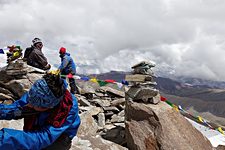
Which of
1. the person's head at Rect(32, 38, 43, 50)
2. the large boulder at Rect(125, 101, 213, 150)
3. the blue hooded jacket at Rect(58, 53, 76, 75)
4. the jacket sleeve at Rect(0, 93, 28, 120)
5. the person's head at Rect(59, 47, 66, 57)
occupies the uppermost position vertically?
Answer: the person's head at Rect(32, 38, 43, 50)

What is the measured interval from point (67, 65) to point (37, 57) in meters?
1.54

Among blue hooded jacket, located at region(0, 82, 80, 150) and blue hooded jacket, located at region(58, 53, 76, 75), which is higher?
blue hooded jacket, located at region(58, 53, 76, 75)

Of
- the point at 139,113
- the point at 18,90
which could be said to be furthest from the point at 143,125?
the point at 18,90

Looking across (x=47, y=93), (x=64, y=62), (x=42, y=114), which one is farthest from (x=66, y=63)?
(x=47, y=93)

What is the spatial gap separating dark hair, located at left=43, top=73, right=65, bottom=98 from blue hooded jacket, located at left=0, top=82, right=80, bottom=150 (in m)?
0.47

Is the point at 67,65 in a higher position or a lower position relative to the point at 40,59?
lower

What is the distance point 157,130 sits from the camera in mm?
7051

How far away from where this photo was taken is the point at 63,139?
5.11 meters

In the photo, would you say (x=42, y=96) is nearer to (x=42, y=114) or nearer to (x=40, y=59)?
(x=42, y=114)

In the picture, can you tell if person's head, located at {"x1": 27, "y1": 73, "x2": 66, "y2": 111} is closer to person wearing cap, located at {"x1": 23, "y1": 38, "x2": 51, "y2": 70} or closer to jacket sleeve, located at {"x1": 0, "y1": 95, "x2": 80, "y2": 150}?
jacket sleeve, located at {"x1": 0, "y1": 95, "x2": 80, "y2": 150}

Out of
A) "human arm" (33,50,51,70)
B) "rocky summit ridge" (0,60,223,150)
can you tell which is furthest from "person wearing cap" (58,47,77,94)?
"rocky summit ridge" (0,60,223,150)

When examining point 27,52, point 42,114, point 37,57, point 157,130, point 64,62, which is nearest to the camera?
point 42,114

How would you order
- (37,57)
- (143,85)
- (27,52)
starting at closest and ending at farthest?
(143,85)
(37,57)
(27,52)

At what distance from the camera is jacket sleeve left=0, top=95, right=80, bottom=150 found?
388 cm
